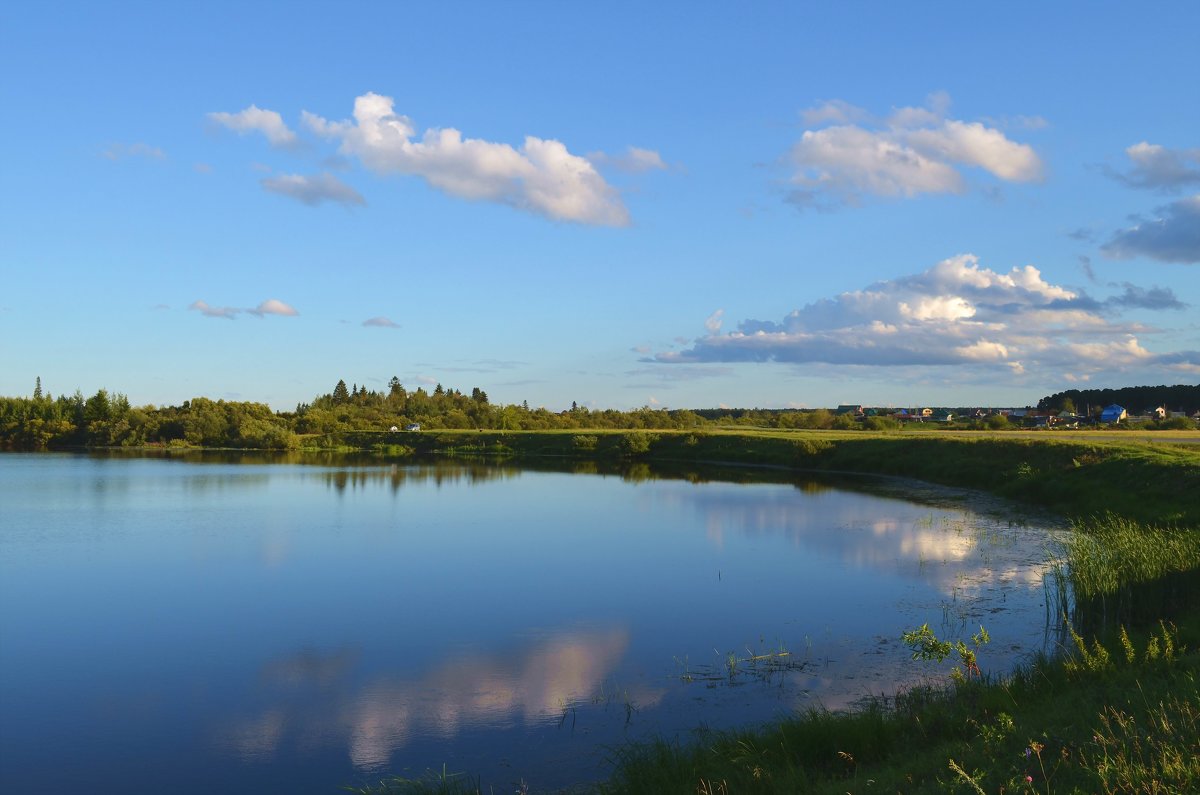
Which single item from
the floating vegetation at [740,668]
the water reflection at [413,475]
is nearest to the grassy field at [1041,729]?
the floating vegetation at [740,668]

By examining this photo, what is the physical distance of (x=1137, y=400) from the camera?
130000mm

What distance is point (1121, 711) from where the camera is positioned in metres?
8.30

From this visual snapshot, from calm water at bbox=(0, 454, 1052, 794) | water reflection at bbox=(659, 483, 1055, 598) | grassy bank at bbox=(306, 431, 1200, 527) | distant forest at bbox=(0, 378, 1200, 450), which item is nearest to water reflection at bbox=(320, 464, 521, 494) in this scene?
grassy bank at bbox=(306, 431, 1200, 527)

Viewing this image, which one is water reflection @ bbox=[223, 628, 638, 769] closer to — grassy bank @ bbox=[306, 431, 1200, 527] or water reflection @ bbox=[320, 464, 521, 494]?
grassy bank @ bbox=[306, 431, 1200, 527]

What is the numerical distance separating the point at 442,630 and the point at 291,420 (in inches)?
3935

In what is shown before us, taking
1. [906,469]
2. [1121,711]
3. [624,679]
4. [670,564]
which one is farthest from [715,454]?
[1121,711]

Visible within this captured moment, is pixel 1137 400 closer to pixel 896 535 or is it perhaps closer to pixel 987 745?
pixel 896 535

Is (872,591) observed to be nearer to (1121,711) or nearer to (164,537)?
(1121,711)

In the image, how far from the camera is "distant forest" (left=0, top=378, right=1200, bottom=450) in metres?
99.1

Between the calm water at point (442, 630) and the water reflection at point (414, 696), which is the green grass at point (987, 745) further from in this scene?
the water reflection at point (414, 696)

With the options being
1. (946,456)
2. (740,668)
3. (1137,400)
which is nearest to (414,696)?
(740,668)

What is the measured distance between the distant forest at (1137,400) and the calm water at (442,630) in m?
112

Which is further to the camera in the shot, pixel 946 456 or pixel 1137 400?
pixel 1137 400

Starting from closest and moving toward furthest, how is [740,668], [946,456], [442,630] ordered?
[740,668]
[442,630]
[946,456]
